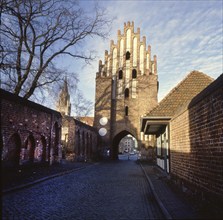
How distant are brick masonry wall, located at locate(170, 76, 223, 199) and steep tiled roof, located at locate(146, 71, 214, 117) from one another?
6.49ft

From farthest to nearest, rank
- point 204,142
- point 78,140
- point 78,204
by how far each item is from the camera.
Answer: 1. point 78,140
2. point 78,204
3. point 204,142

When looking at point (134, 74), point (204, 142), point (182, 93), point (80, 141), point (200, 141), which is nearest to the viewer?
point (204, 142)

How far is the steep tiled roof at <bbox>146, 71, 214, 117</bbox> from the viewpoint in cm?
977

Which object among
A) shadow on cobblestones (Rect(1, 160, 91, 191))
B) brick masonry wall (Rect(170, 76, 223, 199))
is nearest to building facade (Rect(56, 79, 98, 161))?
shadow on cobblestones (Rect(1, 160, 91, 191))

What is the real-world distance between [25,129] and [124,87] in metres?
19.0

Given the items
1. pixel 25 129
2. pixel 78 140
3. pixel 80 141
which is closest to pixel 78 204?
pixel 25 129

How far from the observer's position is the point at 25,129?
12711 mm

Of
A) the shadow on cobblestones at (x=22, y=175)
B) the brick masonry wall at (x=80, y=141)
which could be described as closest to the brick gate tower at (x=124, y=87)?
the brick masonry wall at (x=80, y=141)

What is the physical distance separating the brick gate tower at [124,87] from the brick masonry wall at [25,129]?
40.8 ft

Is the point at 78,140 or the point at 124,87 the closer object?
the point at 78,140

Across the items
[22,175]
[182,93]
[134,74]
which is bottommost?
[22,175]

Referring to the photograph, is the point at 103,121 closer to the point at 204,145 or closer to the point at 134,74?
the point at 134,74

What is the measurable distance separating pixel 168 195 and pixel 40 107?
9817 millimetres

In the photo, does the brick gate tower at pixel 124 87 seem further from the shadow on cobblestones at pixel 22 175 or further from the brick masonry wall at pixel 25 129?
the shadow on cobblestones at pixel 22 175
